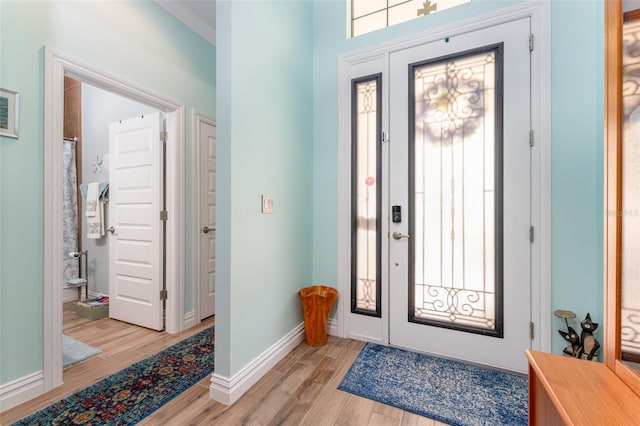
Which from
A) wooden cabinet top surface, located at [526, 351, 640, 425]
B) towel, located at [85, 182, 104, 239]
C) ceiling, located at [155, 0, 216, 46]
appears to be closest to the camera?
wooden cabinet top surface, located at [526, 351, 640, 425]

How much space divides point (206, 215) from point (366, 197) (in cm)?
166

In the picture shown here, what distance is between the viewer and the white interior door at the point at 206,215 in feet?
9.02

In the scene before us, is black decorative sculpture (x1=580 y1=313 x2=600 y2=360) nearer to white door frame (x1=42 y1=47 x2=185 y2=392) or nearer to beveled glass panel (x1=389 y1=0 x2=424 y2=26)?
beveled glass panel (x1=389 y1=0 x2=424 y2=26)

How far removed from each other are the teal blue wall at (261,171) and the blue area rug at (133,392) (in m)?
0.39

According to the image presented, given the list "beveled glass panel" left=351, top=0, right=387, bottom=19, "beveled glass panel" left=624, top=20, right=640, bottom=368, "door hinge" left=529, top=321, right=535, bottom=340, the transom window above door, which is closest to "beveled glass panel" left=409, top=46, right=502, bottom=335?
"door hinge" left=529, top=321, right=535, bottom=340

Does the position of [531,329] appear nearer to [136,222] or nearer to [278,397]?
[278,397]

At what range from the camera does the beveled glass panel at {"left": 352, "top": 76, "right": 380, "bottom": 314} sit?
7.30ft

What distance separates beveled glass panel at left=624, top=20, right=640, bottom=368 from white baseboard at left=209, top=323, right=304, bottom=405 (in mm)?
1677

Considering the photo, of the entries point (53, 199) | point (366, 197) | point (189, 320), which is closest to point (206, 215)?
point (189, 320)

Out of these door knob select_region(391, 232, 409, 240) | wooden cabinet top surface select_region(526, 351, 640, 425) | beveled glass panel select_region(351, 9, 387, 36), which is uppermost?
beveled glass panel select_region(351, 9, 387, 36)

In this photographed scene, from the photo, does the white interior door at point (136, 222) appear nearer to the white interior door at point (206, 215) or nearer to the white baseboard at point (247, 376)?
the white interior door at point (206, 215)

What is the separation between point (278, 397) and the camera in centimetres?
159

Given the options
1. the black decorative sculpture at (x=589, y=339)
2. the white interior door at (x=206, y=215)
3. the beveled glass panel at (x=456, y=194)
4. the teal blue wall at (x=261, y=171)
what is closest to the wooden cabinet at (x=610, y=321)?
the black decorative sculpture at (x=589, y=339)

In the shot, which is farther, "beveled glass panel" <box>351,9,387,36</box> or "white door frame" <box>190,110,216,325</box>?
"white door frame" <box>190,110,216,325</box>
